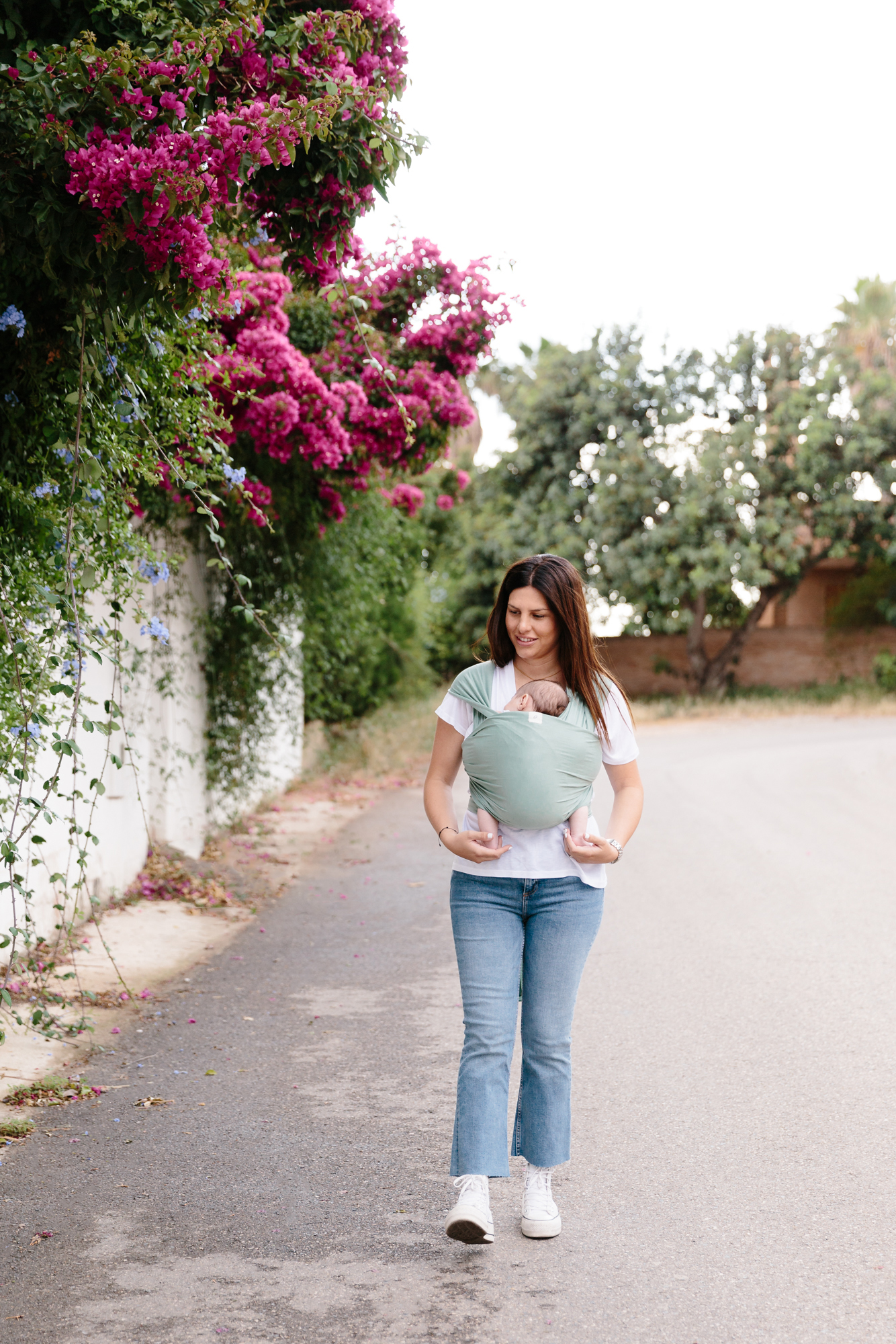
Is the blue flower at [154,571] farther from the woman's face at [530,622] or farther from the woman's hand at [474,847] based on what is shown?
the woman's hand at [474,847]

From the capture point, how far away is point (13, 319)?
3.82 metres

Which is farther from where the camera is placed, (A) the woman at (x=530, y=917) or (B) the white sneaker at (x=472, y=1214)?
(A) the woman at (x=530, y=917)

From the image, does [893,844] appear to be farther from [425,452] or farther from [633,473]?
[633,473]

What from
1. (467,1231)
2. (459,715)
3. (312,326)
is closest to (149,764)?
(312,326)

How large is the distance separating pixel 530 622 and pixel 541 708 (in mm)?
255

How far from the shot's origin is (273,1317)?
2.98m

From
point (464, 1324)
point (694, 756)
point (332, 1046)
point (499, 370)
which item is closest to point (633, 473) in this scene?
point (499, 370)

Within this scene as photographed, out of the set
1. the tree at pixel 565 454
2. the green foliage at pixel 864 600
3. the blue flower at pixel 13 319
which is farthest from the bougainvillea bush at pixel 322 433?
the green foliage at pixel 864 600

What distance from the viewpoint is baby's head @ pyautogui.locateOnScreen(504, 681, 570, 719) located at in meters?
3.45

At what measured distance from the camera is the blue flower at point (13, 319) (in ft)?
12.5

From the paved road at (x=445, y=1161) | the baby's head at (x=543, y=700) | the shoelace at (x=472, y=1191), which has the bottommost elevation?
the paved road at (x=445, y=1161)

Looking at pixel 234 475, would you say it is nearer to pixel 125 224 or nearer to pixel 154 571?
pixel 154 571

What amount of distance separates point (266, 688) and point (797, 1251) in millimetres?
7650

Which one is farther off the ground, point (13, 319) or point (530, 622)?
point (13, 319)
